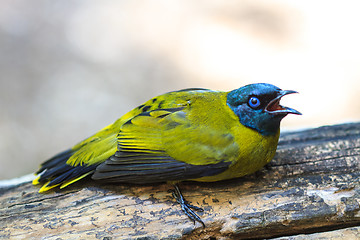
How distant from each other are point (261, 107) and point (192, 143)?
571 mm

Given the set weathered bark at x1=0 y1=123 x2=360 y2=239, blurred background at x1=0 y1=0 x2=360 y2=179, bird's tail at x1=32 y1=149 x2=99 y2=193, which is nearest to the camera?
weathered bark at x1=0 y1=123 x2=360 y2=239

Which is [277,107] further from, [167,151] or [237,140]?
[167,151]

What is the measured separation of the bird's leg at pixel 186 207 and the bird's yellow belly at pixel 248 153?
0.19m

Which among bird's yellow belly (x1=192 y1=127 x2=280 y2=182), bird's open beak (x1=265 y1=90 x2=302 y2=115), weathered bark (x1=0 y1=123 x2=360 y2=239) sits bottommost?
weathered bark (x1=0 y1=123 x2=360 y2=239)

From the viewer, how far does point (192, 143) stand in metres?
3.04

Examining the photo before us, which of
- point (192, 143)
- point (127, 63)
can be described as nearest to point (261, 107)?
point (192, 143)

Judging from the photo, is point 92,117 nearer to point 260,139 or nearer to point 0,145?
point 0,145

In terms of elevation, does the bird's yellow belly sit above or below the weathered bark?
above

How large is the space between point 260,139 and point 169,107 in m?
0.75

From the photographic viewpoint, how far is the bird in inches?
118

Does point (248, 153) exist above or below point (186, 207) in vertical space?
above

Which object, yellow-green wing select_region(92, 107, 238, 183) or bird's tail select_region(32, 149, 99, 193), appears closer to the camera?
yellow-green wing select_region(92, 107, 238, 183)

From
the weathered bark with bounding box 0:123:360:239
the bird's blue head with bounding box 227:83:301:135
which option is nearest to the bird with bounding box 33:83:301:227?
the bird's blue head with bounding box 227:83:301:135

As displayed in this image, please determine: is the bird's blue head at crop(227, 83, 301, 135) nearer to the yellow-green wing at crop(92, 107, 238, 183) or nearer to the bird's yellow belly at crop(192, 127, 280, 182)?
the bird's yellow belly at crop(192, 127, 280, 182)
